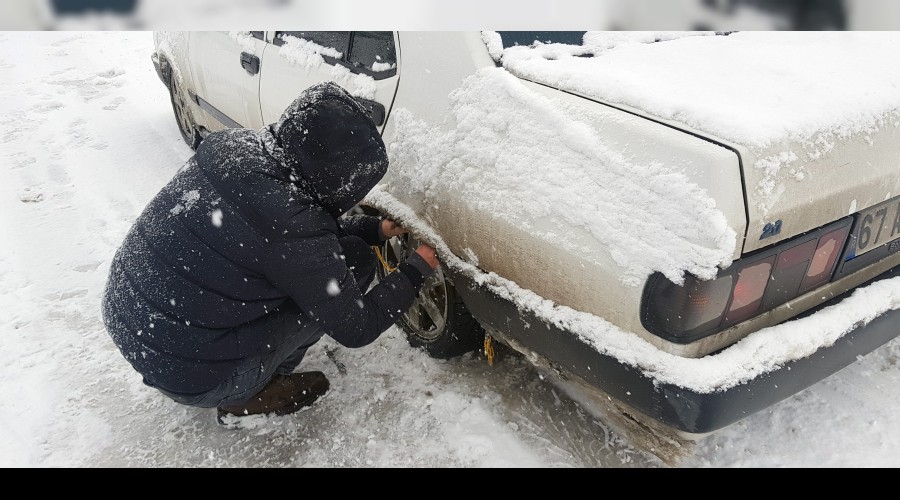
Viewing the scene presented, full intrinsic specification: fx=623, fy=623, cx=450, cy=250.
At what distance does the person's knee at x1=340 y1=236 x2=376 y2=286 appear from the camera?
2.33 meters

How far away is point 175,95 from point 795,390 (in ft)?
16.1

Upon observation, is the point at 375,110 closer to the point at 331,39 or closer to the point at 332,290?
the point at 331,39

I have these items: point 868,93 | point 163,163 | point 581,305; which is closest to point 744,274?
point 581,305

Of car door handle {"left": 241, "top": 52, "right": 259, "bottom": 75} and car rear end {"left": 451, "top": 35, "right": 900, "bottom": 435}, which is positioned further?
car door handle {"left": 241, "top": 52, "right": 259, "bottom": 75}

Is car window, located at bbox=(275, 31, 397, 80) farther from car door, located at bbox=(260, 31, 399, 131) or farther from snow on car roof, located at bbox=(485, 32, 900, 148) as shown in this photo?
snow on car roof, located at bbox=(485, 32, 900, 148)

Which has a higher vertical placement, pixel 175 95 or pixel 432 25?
pixel 432 25

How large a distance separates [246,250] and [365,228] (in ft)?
2.25

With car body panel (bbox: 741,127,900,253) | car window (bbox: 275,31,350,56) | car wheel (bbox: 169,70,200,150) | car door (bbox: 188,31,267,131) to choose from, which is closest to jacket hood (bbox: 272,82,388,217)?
car window (bbox: 275,31,350,56)

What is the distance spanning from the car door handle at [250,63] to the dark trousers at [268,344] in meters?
1.27

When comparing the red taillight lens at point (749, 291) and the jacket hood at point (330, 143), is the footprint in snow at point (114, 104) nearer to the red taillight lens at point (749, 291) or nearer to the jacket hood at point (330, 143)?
the jacket hood at point (330, 143)

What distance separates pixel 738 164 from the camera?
144 centimetres

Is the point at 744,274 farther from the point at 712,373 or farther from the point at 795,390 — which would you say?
the point at 795,390

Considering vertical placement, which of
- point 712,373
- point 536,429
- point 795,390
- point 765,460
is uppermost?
point 712,373

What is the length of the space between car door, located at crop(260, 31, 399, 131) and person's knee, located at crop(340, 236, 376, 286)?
1.43ft
